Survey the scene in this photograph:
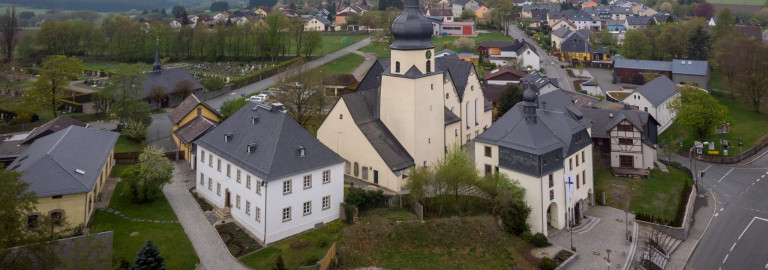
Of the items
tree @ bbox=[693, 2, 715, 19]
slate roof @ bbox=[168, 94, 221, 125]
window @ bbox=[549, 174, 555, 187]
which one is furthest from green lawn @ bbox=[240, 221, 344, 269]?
tree @ bbox=[693, 2, 715, 19]

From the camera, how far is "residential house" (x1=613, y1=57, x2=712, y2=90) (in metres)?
78.2

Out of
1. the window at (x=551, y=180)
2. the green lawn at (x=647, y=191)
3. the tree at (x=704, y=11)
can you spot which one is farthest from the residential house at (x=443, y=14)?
the window at (x=551, y=180)

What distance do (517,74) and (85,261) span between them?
66.5 metres

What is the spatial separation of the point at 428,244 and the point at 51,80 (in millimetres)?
50048

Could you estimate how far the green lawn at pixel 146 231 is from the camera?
93.4ft

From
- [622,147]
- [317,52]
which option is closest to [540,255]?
[622,147]

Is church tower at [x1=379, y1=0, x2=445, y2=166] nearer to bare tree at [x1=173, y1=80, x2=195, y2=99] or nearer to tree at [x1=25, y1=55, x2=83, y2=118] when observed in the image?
bare tree at [x1=173, y1=80, x2=195, y2=99]

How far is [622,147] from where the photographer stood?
4812 centimetres

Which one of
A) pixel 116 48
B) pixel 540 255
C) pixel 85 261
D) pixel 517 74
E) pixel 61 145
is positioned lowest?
pixel 540 255

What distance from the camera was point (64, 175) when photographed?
30.6m

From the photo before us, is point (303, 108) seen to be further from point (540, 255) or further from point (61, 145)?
point (540, 255)

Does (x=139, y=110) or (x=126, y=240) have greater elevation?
(x=139, y=110)

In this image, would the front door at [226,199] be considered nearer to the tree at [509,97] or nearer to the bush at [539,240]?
the bush at [539,240]

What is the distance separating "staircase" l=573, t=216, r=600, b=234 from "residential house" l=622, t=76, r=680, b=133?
96.6 feet
